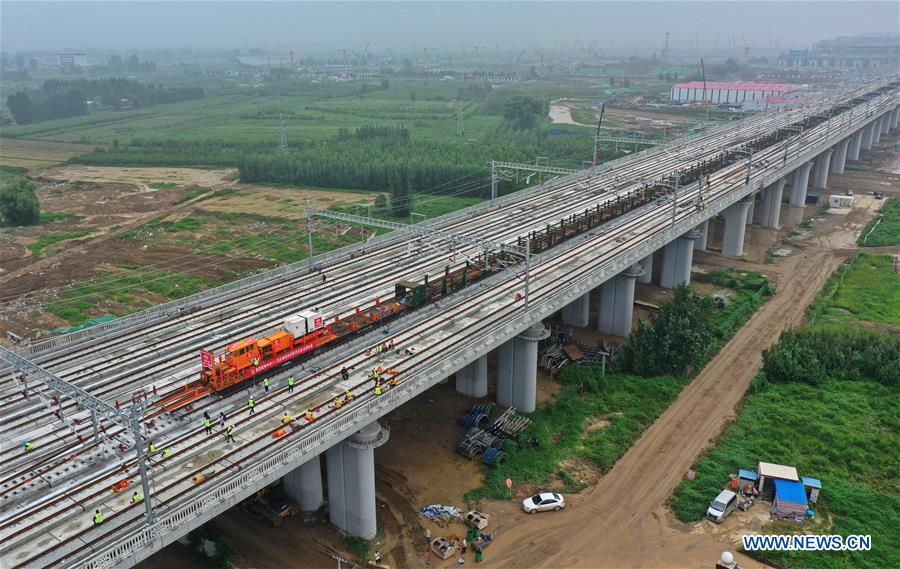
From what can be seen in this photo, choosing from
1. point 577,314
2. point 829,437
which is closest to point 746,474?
point 829,437

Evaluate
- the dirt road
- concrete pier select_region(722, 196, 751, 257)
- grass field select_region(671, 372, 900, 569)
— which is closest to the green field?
grass field select_region(671, 372, 900, 569)

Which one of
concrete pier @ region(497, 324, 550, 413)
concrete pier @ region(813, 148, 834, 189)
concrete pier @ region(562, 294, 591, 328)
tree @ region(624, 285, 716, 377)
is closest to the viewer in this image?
concrete pier @ region(497, 324, 550, 413)

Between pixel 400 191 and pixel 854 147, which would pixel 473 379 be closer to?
pixel 400 191

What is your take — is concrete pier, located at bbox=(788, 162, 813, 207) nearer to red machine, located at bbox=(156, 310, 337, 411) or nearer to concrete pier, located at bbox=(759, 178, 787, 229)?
concrete pier, located at bbox=(759, 178, 787, 229)

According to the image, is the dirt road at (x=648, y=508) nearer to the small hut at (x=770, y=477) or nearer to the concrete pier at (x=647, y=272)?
the small hut at (x=770, y=477)

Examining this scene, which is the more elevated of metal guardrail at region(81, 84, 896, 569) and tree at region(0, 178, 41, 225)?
metal guardrail at region(81, 84, 896, 569)

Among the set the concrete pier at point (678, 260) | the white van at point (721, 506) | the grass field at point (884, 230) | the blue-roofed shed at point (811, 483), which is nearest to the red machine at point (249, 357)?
the white van at point (721, 506)
